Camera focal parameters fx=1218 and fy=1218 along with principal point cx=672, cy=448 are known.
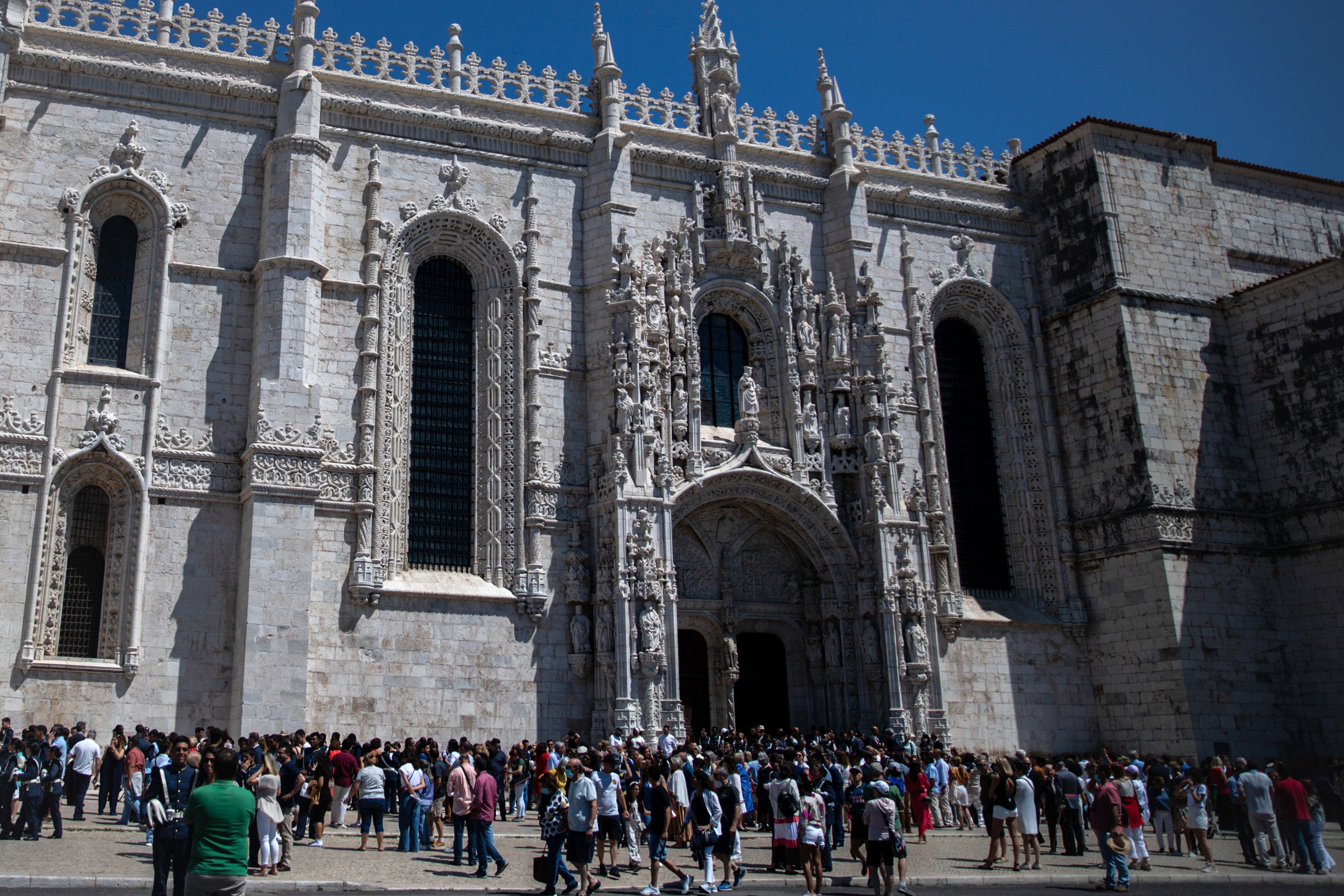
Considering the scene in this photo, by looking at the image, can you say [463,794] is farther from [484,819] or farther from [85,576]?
[85,576]

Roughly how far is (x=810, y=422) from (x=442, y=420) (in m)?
8.08

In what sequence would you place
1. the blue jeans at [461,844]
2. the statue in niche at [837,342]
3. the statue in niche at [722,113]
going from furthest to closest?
the statue in niche at [722,113] < the statue in niche at [837,342] < the blue jeans at [461,844]

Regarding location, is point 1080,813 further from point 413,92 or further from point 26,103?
point 26,103

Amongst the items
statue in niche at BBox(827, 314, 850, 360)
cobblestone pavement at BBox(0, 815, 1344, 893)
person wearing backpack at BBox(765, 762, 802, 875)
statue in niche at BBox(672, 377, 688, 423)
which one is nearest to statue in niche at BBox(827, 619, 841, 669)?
statue in niche at BBox(672, 377, 688, 423)

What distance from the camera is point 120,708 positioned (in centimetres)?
2048

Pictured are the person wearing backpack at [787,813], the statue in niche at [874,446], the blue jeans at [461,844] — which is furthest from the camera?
the statue in niche at [874,446]

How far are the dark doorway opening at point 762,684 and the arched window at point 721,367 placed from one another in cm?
491

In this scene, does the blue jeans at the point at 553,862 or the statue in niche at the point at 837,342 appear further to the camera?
the statue in niche at the point at 837,342

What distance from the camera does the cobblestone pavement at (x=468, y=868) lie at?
13508mm

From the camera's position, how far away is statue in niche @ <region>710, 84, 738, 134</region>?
93.4 ft

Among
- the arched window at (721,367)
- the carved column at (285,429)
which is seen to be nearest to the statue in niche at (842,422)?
the arched window at (721,367)

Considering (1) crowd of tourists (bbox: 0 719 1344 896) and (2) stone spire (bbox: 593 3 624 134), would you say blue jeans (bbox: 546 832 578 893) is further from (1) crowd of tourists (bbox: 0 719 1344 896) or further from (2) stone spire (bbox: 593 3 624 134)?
(2) stone spire (bbox: 593 3 624 134)

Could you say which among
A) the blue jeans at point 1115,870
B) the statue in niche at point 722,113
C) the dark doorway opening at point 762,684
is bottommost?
the blue jeans at point 1115,870

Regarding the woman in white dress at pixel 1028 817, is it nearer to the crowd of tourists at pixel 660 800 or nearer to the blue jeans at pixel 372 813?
the crowd of tourists at pixel 660 800
